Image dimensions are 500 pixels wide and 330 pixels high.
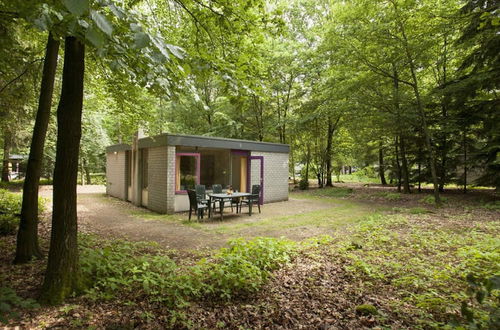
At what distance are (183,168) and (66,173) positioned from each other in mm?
7141

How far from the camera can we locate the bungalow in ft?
30.6

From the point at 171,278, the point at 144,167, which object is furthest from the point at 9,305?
the point at 144,167

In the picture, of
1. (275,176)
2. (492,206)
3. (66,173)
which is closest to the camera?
(66,173)

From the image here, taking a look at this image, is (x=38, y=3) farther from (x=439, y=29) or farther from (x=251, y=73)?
(x=439, y=29)

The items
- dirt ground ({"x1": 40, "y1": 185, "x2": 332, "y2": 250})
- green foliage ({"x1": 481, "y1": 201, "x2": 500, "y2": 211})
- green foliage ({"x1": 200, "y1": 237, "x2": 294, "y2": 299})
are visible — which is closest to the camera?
green foliage ({"x1": 200, "y1": 237, "x2": 294, "y2": 299})

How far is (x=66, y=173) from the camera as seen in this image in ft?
8.58

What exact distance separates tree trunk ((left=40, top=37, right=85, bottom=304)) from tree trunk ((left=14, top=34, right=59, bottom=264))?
54.6 inches

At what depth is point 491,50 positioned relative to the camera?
7.77m

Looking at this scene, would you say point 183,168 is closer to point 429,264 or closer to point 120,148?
point 120,148

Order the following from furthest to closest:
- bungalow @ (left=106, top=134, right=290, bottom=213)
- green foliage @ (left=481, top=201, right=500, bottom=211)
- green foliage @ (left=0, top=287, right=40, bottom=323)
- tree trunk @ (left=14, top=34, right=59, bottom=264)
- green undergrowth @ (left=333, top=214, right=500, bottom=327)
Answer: bungalow @ (left=106, top=134, right=290, bottom=213), green foliage @ (left=481, top=201, right=500, bottom=211), tree trunk @ (left=14, top=34, right=59, bottom=264), green undergrowth @ (left=333, top=214, right=500, bottom=327), green foliage @ (left=0, top=287, right=40, bottom=323)

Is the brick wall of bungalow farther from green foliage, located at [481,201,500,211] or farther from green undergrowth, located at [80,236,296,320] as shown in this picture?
green foliage, located at [481,201,500,211]

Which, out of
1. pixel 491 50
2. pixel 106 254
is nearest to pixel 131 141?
pixel 106 254

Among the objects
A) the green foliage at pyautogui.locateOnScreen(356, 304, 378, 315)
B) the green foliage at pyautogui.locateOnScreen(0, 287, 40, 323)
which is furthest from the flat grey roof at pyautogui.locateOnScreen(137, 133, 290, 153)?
the green foliage at pyautogui.locateOnScreen(356, 304, 378, 315)

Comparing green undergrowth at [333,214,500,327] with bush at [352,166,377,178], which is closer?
green undergrowth at [333,214,500,327]
